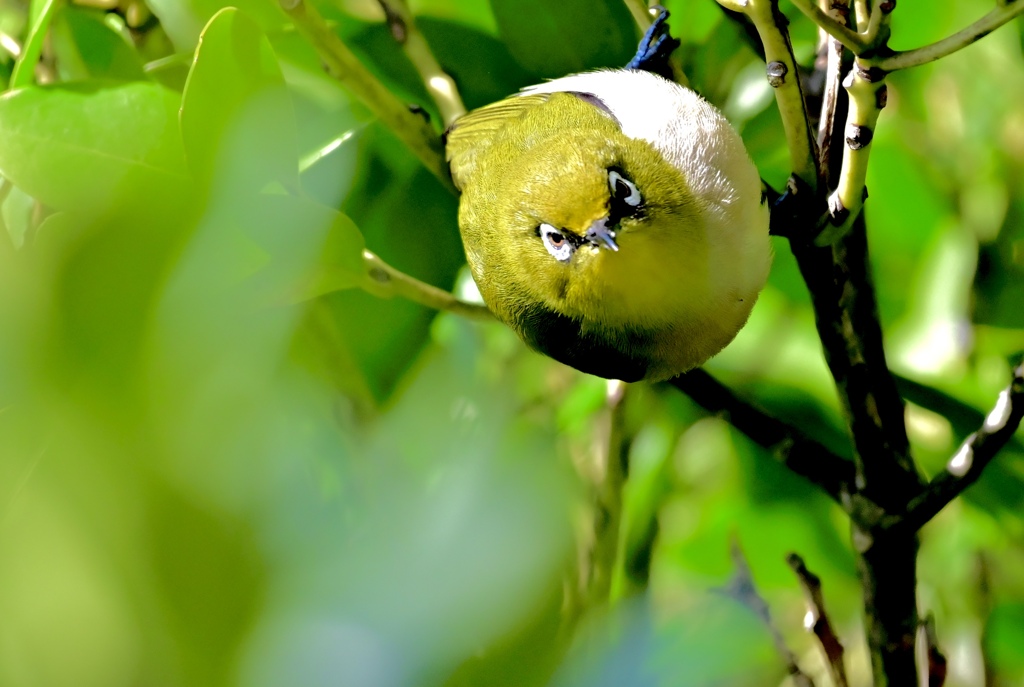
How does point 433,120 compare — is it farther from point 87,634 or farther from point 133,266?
point 87,634

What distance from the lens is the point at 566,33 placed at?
2.42 feet

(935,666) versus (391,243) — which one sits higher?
(391,243)

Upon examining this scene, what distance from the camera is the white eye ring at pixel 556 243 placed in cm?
59

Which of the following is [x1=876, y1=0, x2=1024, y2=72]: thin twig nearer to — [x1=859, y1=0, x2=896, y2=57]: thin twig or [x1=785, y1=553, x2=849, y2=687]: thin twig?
[x1=859, y1=0, x2=896, y2=57]: thin twig

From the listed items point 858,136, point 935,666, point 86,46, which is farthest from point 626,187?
point 86,46

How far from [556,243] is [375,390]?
0.21 meters

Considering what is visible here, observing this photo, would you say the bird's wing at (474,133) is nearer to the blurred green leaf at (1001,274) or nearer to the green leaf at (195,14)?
the green leaf at (195,14)

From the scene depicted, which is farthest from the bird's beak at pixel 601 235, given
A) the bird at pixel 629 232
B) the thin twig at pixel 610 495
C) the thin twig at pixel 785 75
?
the thin twig at pixel 610 495

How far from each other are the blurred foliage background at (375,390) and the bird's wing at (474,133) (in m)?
0.05

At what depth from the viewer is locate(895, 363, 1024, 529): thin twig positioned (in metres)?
0.53

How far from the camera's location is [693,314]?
23.3 inches

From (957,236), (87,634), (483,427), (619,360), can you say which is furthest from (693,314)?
(87,634)

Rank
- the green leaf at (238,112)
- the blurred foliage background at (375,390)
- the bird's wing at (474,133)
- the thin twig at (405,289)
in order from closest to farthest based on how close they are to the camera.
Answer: the blurred foliage background at (375,390) < the green leaf at (238,112) < the thin twig at (405,289) < the bird's wing at (474,133)

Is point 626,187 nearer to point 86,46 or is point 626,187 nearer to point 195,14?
point 195,14
